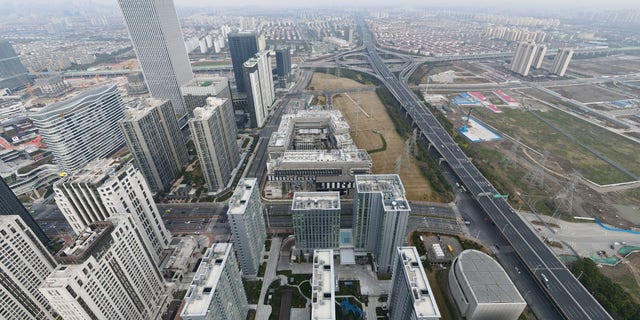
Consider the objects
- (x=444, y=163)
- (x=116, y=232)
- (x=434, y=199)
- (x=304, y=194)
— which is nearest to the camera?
(x=116, y=232)

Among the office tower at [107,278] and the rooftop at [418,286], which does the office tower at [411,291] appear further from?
the office tower at [107,278]

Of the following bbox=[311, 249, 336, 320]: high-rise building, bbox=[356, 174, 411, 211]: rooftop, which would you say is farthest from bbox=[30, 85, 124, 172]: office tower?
bbox=[356, 174, 411, 211]: rooftop

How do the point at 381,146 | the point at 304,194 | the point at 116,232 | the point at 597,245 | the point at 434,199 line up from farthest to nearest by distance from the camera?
the point at 381,146, the point at 434,199, the point at 597,245, the point at 304,194, the point at 116,232

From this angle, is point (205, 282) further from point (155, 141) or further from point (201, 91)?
point (201, 91)

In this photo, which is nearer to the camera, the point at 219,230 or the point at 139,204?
the point at 139,204

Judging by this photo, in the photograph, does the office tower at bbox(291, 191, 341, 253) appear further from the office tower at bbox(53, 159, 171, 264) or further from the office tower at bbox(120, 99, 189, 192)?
the office tower at bbox(120, 99, 189, 192)

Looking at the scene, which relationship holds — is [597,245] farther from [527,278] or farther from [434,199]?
[434,199]

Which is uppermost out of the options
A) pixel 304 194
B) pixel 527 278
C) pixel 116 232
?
pixel 116 232

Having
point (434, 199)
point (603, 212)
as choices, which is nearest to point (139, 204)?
point (434, 199)
